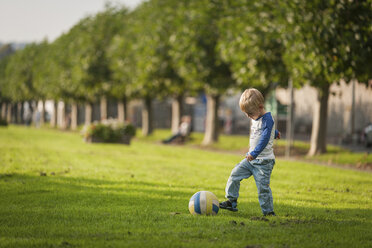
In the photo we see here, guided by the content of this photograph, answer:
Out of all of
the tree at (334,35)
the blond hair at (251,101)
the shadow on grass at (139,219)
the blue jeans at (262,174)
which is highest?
the tree at (334,35)

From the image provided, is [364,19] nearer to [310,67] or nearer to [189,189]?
[310,67]

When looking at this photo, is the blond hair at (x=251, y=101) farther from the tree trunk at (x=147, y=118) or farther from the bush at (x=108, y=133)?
the tree trunk at (x=147, y=118)

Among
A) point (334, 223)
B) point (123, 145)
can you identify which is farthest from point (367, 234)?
point (123, 145)

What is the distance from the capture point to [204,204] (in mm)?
7559

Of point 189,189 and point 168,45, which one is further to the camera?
point 168,45

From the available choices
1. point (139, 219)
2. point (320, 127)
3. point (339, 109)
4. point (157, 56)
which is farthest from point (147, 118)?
point (139, 219)

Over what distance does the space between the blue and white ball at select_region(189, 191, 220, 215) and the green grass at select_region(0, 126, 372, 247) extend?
0.12 metres

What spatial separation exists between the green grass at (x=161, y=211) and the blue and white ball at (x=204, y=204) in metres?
0.12

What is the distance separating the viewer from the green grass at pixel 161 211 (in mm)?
6074

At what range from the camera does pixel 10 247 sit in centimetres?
561

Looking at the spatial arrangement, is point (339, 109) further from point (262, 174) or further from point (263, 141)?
point (263, 141)

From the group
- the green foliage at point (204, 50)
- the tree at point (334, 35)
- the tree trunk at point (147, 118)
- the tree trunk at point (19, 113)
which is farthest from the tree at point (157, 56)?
the tree trunk at point (19, 113)

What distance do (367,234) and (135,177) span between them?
22.5ft

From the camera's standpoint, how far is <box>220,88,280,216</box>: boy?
7480 mm
